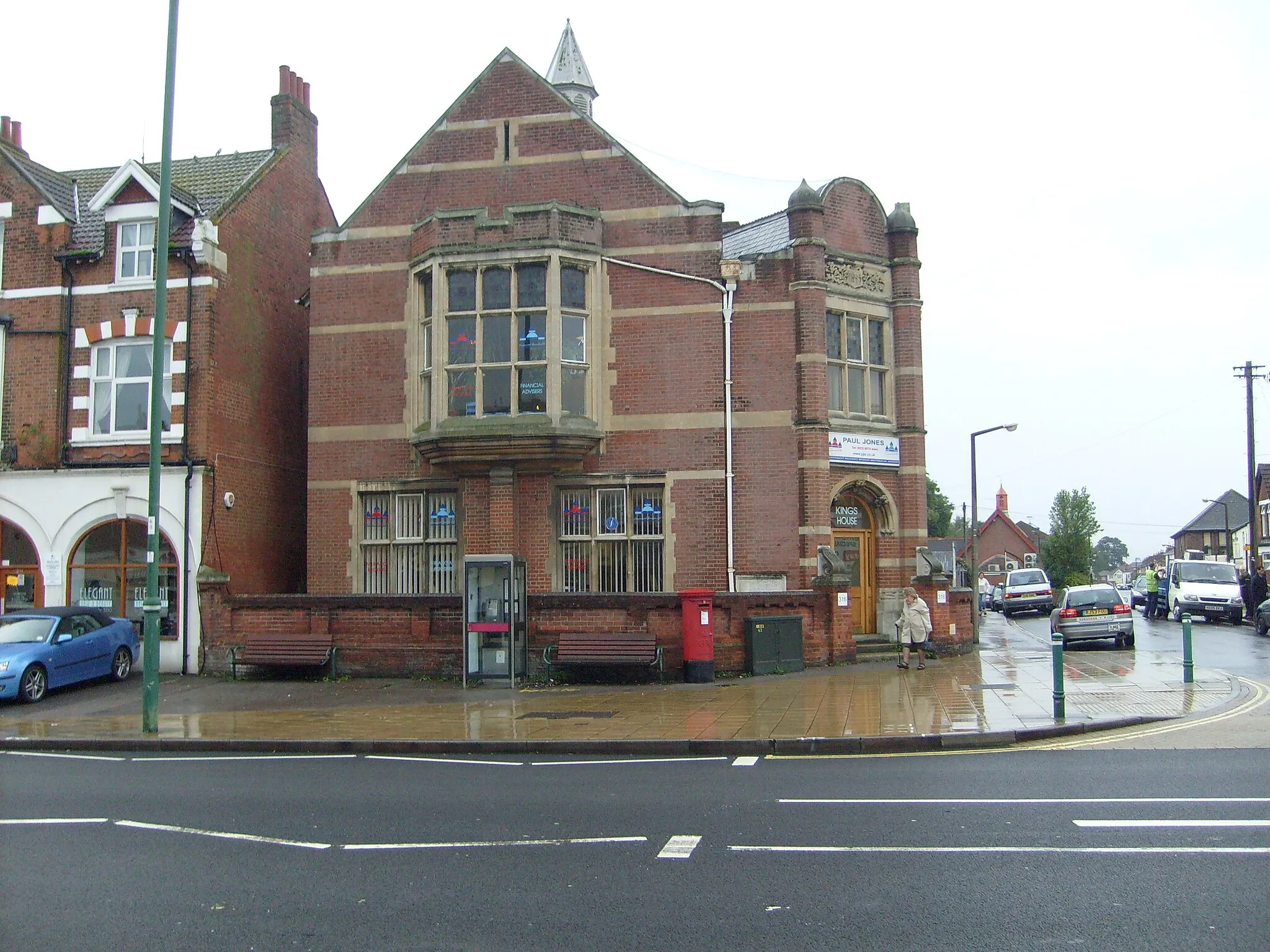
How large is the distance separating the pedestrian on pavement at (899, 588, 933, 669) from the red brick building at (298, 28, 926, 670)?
1.77 metres

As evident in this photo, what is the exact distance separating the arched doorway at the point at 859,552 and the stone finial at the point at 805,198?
18.0ft

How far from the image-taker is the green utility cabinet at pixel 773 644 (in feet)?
61.0

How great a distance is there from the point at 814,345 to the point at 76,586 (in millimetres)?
14941

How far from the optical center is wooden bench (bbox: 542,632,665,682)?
707 inches

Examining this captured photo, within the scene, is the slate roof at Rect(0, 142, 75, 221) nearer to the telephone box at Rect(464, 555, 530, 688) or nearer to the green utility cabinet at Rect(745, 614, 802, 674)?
the telephone box at Rect(464, 555, 530, 688)

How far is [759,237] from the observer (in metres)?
23.3

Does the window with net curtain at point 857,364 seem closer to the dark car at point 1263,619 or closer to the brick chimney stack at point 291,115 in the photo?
the brick chimney stack at point 291,115

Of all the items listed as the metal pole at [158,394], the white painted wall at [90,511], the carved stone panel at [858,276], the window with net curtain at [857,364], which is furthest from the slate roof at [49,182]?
the window with net curtain at [857,364]

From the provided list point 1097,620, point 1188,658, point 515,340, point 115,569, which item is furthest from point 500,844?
point 1097,620

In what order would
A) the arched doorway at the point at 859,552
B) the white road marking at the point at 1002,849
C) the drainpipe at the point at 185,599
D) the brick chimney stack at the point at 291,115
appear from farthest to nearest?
the brick chimney stack at the point at 291,115 → the arched doorway at the point at 859,552 → the drainpipe at the point at 185,599 → the white road marking at the point at 1002,849

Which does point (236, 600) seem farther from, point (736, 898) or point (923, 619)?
point (736, 898)

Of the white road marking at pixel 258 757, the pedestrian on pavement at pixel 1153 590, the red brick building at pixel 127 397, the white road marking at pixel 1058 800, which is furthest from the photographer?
the pedestrian on pavement at pixel 1153 590

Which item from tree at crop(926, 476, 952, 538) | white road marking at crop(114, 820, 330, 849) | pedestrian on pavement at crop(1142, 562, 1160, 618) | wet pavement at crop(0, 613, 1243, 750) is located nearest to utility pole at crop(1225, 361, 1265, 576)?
pedestrian on pavement at crop(1142, 562, 1160, 618)

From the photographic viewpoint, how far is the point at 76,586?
2145 cm
